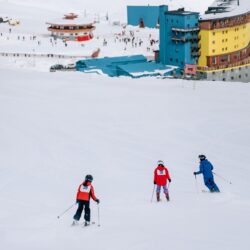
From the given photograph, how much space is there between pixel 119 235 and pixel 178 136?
10.1 metres

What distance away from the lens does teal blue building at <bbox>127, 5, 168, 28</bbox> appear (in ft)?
275

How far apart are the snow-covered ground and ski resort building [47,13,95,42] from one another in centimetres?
3686

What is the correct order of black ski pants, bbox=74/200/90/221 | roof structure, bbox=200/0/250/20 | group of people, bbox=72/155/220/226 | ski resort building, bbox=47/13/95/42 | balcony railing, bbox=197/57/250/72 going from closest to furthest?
black ski pants, bbox=74/200/90/221 → group of people, bbox=72/155/220/226 → balcony railing, bbox=197/57/250/72 → roof structure, bbox=200/0/250/20 → ski resort building, bbox=47/13/95/42

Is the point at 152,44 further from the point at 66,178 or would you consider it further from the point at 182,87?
the point at 66,178

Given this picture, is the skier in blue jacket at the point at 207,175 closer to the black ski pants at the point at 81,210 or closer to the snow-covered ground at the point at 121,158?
the snow-covered ground at the point at 121,158

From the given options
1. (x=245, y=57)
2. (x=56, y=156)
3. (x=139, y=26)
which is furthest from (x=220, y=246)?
(x=139, y=26)

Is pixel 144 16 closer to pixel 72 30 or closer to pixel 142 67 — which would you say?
pixel 72 30

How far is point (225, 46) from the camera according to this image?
5412cm

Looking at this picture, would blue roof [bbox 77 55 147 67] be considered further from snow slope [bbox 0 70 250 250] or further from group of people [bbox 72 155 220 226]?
group of people [bbox 72 155 220 226]

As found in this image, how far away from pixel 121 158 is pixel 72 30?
5622cm

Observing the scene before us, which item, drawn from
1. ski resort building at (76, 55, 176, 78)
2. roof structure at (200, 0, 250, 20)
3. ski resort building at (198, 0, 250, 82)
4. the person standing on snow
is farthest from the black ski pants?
roof structure at (200, 0, 250, 20)

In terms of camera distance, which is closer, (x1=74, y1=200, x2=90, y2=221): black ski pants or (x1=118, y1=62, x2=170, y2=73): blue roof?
(x1=74, y1=200, x2=90, y2=221): black ski pants

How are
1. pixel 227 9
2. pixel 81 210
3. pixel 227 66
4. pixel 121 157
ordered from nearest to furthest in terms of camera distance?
pixel 81 210, pixel 121 157, pixel 227 66, pixel 227 9

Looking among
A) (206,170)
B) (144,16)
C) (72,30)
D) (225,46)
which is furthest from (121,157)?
(144,16)
